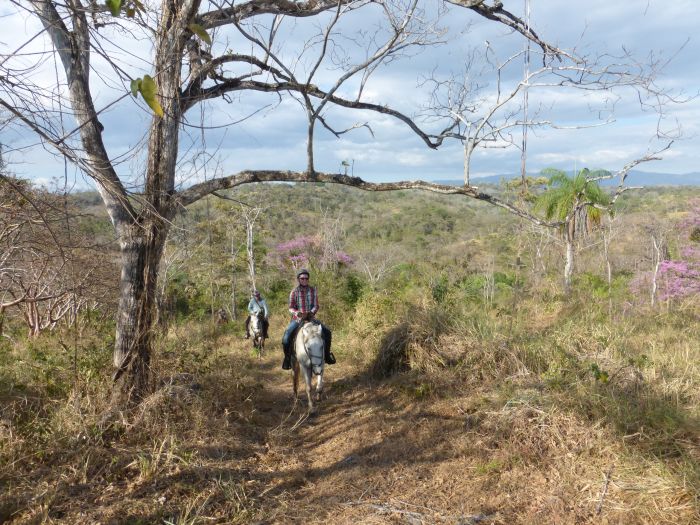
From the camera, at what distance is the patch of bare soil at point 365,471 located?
427 centimetres

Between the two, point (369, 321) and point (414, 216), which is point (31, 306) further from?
point (414, 216)

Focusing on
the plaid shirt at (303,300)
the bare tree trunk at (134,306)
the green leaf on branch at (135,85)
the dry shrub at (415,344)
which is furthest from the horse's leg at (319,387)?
the green leaf on branch at (135,85)

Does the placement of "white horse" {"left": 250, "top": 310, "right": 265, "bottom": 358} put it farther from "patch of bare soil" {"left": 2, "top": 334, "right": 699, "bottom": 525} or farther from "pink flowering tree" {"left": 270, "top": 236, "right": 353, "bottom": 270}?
"pink flowering tree" {"left": 270, "top": 236, "right": 353, "bottom": 270}

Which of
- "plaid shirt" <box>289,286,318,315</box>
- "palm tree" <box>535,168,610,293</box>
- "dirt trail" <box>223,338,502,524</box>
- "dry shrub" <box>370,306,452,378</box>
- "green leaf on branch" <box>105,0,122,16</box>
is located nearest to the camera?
"green leaf on branch" <box>105,0,122,16</box>

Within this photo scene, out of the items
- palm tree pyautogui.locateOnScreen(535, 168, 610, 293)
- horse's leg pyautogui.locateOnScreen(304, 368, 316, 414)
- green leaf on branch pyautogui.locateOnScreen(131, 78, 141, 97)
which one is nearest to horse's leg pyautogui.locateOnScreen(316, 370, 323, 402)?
horse's leg pyautogui.locateOnScreen(304, 368, 316, 414)

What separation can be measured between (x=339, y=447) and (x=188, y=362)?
8.21 ft

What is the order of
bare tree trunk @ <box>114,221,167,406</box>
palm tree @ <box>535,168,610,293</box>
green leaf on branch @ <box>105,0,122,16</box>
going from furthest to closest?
palm tree @ <box>535,168,610,293</box>
bare tree trunk @ <box>114,221,167,406</box>
green leaf on branch @ <box>105,0,122,16</box>

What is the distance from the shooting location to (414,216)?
52.7 m

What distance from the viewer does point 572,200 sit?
608 inches

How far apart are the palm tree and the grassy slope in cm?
647

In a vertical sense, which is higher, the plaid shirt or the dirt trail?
the plaid shirt

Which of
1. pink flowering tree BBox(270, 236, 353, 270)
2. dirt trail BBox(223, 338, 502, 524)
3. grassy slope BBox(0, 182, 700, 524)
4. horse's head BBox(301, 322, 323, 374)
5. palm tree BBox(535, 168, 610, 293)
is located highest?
palm tree BBox(535, 168, 610, 293)

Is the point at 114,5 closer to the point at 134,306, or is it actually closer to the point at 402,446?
the point at 134,306

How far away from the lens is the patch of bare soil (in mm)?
4273
